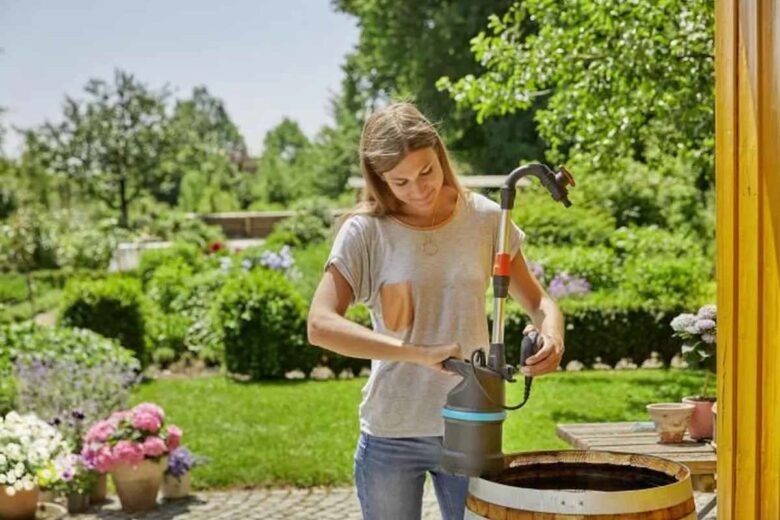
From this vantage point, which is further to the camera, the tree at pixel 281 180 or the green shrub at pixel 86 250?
the tree at pixel 281 180

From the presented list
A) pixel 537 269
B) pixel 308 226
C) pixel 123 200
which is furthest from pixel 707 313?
pixel 123 200

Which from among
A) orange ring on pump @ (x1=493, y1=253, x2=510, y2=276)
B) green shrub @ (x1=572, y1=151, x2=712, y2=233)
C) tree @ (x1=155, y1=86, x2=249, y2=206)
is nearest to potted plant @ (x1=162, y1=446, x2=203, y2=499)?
orange ring on pump @ (x1=493, y1=253, x2=510, y2=276)

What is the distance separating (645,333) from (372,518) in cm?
794

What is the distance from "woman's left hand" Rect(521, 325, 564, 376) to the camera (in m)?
2.13

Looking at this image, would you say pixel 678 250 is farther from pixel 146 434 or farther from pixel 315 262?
pixel 146 434

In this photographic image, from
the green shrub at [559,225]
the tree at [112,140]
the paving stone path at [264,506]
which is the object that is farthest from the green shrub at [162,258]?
the tree at [112,140]

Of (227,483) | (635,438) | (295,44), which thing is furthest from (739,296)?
(295,44)

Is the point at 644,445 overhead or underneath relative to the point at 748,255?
underneath

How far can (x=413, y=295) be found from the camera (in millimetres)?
2369

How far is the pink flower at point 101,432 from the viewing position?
6.18m

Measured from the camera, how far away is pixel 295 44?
131 ft

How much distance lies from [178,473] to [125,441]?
41 cm

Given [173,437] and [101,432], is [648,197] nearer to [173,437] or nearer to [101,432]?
[173,437]

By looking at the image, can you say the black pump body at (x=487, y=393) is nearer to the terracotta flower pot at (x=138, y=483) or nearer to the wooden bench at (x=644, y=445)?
the wooden bench at (x=644, y=445)
